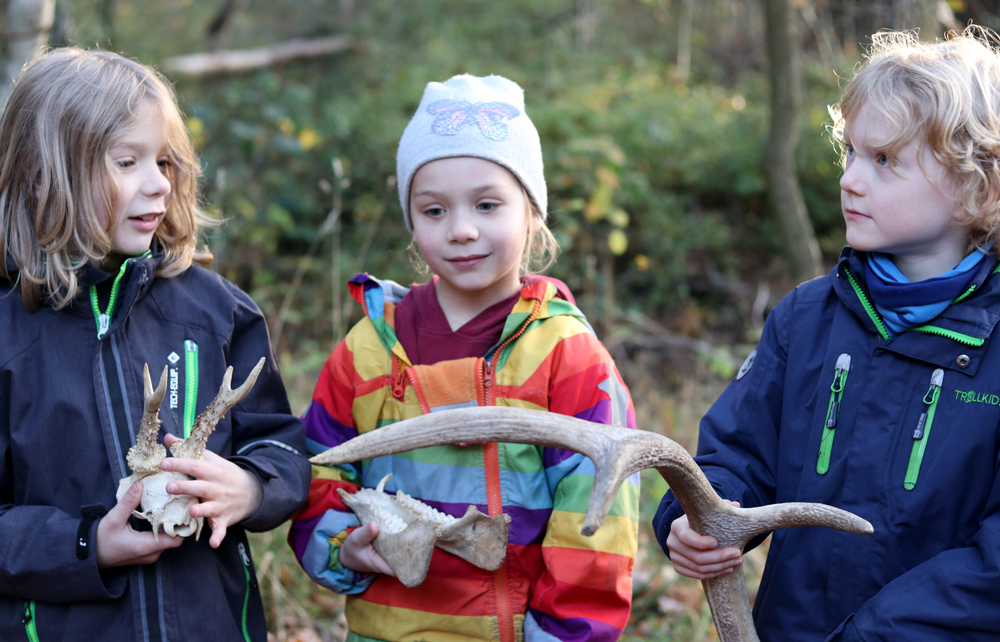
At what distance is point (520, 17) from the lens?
38.1ft

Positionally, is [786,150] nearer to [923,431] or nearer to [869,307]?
[869,307]

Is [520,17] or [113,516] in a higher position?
[520,17]

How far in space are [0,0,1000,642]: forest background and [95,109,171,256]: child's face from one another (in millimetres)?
1332

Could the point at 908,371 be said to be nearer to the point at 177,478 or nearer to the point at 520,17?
the point at 177,478

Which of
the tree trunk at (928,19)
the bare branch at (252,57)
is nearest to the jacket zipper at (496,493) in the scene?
the tree trunk at (928,19)

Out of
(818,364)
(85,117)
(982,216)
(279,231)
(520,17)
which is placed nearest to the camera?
(982,216)

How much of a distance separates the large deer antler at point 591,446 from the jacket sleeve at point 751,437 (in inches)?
9.9

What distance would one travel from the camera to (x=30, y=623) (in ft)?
6.43

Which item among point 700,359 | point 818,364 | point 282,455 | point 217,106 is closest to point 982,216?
point 818,364

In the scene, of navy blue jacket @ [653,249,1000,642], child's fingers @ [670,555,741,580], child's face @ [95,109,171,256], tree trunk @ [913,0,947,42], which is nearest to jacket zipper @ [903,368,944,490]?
navy blue jacket @ [653,249,1000,642]

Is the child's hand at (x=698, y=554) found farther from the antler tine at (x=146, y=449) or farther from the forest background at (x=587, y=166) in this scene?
the forest background at (x=587, y=166)

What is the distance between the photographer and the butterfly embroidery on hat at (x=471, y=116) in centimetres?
218

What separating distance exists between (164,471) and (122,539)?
18 centimetres

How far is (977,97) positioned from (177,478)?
201 centimetres
